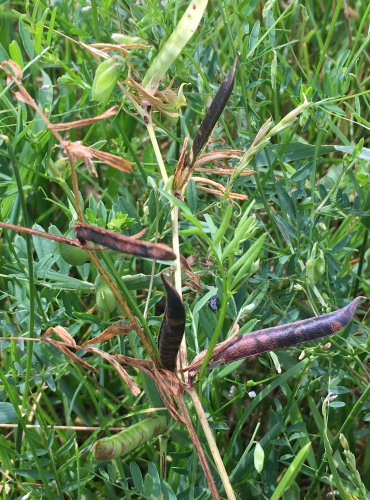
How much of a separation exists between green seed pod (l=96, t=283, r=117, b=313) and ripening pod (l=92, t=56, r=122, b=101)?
0.25 meters

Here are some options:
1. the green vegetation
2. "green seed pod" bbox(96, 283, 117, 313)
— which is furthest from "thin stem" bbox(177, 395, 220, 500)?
"green seed pod" bbox(96, 283, 117, 313)

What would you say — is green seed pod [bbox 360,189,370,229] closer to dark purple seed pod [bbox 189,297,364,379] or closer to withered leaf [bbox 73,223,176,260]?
dark purple seed pod [bbox 189,297,364,379]

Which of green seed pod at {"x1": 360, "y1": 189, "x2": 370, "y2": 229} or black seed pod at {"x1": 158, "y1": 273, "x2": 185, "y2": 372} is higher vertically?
black seed pod at {"x1": 158, "y1": 273, "x2": 185, "y2": 372}

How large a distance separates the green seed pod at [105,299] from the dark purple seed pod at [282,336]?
0.17 metres

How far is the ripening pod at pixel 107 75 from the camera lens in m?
0.95

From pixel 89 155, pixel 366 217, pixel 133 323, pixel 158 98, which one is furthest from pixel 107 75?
pixel 366 217

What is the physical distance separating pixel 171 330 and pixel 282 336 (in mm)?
139

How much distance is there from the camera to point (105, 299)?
1.05 meters

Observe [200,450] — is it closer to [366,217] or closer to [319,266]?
[319,266]

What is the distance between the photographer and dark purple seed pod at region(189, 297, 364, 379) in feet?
3.01

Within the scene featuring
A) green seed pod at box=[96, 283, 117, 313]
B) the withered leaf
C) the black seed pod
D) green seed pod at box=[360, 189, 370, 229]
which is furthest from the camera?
green seed pod at box=[360, 189, 370, 229]

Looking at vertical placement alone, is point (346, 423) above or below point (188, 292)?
below

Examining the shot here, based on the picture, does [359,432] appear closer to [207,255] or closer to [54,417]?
[207,255]

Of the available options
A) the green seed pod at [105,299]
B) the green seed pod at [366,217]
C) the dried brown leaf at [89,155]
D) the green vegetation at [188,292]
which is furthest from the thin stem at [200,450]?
the green seed pod at [366,217]
